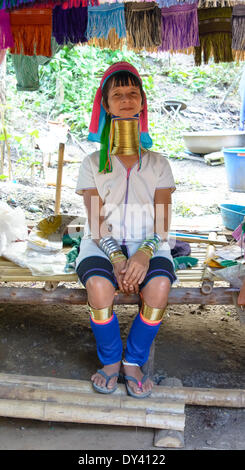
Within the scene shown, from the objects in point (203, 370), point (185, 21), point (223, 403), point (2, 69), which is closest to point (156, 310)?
point (223, 403)

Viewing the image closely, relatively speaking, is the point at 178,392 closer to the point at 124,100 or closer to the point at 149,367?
the point at 149,367

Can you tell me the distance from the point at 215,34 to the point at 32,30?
143cm

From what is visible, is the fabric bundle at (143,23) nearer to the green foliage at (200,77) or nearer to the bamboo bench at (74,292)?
the bamboo bench at (74,292)

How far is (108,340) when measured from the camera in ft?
9.22

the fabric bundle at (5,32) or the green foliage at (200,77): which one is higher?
the green foliage at (200,77)

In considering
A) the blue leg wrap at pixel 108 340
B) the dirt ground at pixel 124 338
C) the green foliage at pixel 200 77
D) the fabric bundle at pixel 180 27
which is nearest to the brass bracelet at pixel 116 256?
the blue leg wrap at pixel 108 340

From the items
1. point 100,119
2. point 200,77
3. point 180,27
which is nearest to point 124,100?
point 100,119

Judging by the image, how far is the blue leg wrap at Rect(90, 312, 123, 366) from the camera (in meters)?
2.80

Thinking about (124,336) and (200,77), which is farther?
(200,77)

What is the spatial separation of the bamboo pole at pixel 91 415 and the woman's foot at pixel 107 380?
0.53 feet

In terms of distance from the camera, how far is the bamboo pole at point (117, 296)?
3.21 metres

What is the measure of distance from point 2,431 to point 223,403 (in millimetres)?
1286

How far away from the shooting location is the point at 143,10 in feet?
12.1

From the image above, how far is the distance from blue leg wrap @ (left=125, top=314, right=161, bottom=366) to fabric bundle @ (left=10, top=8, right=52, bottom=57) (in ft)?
7.43
